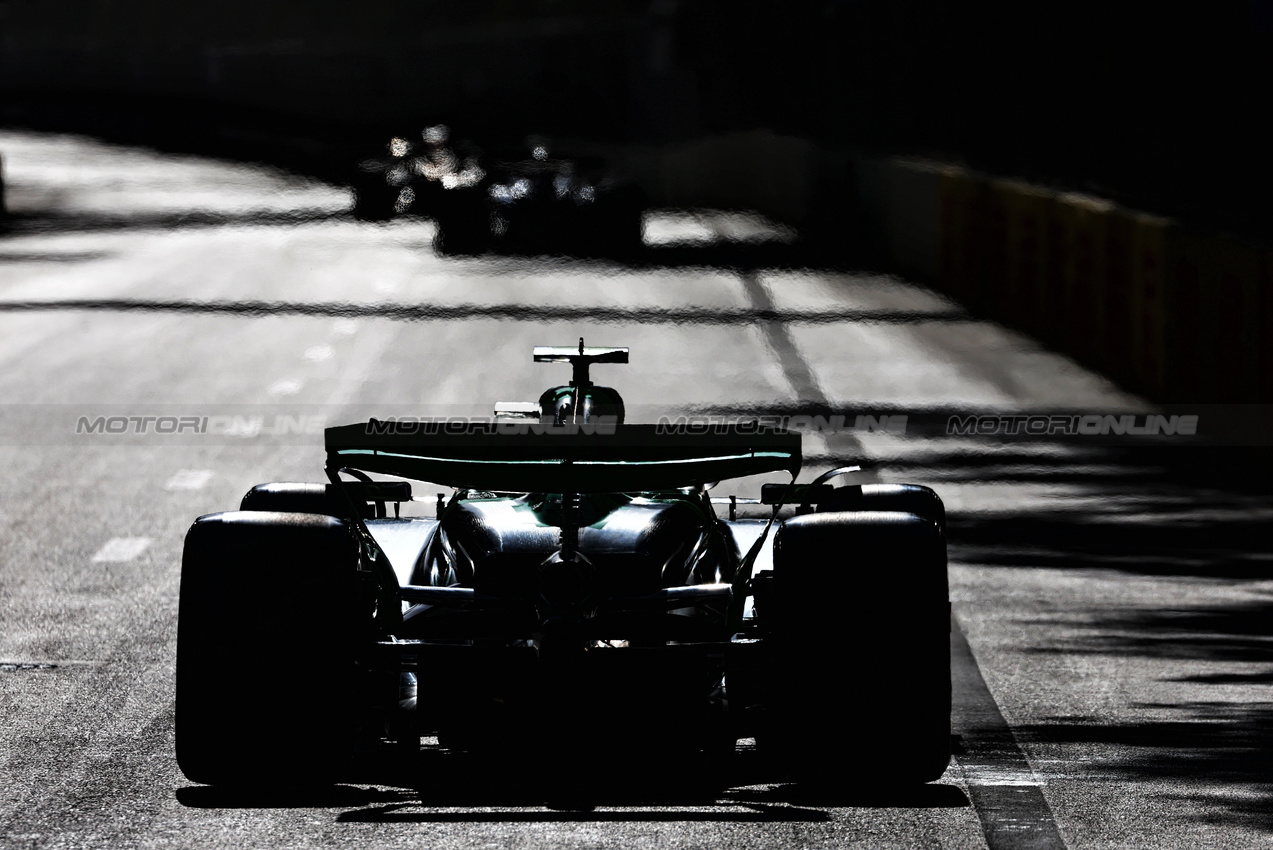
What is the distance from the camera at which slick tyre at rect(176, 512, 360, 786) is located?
6215 mm

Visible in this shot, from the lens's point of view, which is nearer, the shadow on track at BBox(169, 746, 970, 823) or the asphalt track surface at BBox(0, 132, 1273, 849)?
the shadow on track at BBox(169, 746, 970, 823)

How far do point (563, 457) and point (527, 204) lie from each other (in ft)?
80.4

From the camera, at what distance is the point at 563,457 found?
21.2 feet

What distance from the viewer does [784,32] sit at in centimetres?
5778

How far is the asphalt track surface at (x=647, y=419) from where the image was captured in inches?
269

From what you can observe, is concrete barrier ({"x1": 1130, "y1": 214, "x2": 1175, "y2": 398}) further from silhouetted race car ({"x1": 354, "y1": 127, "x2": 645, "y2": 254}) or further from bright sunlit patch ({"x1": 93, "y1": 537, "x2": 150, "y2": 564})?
silhouetted race car ({"x1": 354, "y1": 127, "x2": 645, "y2": 254})

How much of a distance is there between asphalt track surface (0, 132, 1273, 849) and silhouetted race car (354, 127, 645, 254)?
2.28 ft

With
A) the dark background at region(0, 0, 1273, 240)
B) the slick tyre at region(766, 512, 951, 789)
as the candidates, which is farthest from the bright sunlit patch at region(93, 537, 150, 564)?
the dark background at region(0, 0, 1273, 240)

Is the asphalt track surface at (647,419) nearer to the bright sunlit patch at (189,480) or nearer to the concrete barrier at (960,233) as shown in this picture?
the bright sunlit patch at (189,480)

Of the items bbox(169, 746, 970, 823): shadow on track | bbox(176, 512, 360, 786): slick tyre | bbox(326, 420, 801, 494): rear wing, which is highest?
bbox(326, 420, 801, 494): rear wing

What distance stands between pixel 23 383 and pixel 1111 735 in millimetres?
13127

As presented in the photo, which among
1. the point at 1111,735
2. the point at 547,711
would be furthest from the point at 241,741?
the point at 1111,735

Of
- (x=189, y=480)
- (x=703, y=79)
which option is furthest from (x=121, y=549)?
(x=703, y=79)

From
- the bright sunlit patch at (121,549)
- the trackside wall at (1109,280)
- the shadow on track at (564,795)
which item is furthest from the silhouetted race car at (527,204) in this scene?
the shadow on track at (564,795)
